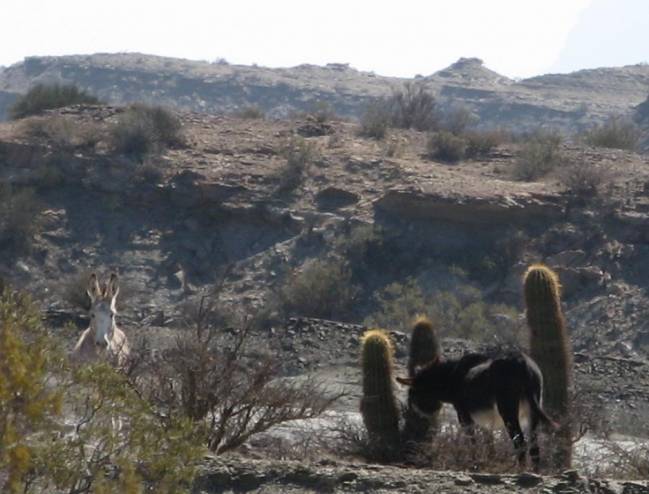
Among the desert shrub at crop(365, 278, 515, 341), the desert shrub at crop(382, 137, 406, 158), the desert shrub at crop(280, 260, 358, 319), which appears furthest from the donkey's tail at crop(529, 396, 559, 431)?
the desert shrub at crop(382, 137, 406, 158)

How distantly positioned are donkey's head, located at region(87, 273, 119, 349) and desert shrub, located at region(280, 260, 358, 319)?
14983 mm

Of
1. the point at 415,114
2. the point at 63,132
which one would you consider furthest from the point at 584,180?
the point at 63,132

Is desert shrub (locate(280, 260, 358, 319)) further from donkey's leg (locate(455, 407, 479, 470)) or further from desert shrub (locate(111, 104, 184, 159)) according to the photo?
donkey's leg (locate(455, 407, 479, 470))

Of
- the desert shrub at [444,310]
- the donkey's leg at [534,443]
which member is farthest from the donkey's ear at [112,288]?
the desert shrub at [444,310]

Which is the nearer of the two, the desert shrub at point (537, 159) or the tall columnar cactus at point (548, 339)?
the tall columnar cactus at point (548, 339)

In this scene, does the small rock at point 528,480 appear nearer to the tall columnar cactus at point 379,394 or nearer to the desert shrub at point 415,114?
the tall columnar cactus at point 379,394

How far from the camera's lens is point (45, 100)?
4881 cm

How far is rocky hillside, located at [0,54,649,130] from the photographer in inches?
3610

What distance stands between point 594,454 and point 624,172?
85.9 feet

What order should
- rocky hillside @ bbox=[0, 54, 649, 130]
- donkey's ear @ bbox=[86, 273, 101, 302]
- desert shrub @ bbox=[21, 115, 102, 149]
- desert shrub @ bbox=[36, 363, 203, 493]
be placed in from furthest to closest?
rocky hillside @ bbox=[0, 54, 649, 130], desert shrub @ bbox=[21, 115, 102, 149], donkey's ear @ bbox=[86, 273, 101, 302], desert shrub @ bbox=[36, 363, 203, 493]

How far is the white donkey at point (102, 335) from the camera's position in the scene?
15969mm

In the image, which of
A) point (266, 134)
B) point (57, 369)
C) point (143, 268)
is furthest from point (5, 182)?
point (57, 369)

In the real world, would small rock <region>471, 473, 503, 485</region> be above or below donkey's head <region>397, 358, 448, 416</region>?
above

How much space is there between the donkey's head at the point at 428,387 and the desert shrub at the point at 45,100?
35.0 meters
